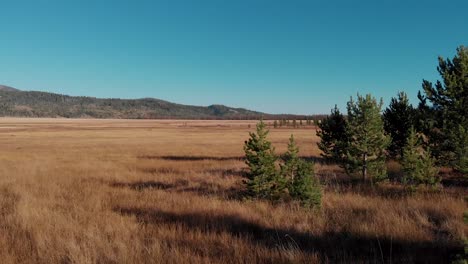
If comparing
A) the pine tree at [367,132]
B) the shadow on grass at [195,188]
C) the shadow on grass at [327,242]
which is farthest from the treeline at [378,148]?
the shadow on grass at [327,242]

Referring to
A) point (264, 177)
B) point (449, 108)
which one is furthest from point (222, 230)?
point (449, 108)

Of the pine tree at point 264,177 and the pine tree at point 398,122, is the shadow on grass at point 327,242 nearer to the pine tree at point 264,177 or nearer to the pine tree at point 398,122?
the pine tree at point 264,177

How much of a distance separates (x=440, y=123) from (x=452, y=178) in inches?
96.2

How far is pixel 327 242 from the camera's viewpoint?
17.1 feet

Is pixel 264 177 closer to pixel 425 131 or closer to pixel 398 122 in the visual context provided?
pixel 425 131

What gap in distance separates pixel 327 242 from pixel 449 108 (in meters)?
11.2

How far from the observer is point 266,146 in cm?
951

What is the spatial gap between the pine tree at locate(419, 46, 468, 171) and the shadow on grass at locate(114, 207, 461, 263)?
897 cm

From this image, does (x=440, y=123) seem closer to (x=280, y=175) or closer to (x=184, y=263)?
(x=280, y=175)

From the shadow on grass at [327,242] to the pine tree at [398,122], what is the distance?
13406 mm

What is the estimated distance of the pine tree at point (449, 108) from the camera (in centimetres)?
1249

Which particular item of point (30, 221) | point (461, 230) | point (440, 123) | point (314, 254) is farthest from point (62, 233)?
point (440, 123)

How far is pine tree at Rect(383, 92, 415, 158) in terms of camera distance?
17328mm

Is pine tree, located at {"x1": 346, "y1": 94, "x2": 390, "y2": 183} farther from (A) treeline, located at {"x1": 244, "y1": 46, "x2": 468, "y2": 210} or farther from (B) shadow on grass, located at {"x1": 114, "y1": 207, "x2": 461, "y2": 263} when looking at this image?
(B) shadow on grass, located at {"x1": 114, "y1": 207, "x2": 461, "y2": 263}
